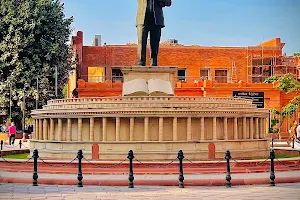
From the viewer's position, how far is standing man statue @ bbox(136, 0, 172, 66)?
32812mm

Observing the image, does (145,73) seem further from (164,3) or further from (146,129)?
(146,129)

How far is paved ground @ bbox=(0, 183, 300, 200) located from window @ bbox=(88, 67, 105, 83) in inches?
2038

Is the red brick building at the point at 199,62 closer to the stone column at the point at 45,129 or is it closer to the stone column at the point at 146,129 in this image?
the stone column at the point at 45,129

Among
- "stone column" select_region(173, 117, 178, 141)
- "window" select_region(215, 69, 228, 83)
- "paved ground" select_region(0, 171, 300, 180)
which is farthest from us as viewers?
"window" select_region(215, 69, 228, 83)

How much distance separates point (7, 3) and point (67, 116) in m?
30.7

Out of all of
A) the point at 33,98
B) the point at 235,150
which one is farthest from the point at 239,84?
the point at 235,150

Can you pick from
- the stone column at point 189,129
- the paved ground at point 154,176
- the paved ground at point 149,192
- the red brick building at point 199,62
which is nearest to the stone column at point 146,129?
the stone column at point 189,129

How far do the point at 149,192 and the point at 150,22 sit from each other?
1666 centimetres

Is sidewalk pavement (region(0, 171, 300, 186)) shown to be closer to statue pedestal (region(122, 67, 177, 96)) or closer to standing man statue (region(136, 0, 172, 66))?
statue pedestal (region(122, 67, 177, 96))

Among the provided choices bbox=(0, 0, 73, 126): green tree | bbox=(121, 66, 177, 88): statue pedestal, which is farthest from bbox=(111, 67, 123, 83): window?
bbox=(121, 66, 177, 88): statue pedestal

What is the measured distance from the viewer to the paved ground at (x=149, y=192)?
1686cm

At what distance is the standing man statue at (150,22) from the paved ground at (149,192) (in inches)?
587

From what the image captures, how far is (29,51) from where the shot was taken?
55.6m

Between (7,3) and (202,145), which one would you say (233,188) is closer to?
(202,145)
